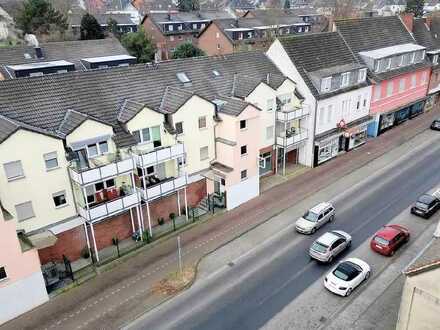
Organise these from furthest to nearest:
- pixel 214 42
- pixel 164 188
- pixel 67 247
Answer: pixel 214 42, pixel 164 188, pixel 67 247

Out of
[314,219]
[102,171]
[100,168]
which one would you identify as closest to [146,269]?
[102,171]

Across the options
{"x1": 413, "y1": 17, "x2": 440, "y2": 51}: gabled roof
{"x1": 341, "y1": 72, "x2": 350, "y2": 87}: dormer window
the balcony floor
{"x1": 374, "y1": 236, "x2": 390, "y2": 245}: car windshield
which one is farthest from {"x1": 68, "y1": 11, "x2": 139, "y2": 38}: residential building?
{"x1": 374, "y1": 236, "x2": 390, "y2": 245}: car windshield

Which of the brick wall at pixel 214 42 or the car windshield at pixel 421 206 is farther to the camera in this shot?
the brick wall at pixel 214 42

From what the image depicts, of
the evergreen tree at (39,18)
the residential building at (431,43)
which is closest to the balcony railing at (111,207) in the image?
the residential building at (431,43)

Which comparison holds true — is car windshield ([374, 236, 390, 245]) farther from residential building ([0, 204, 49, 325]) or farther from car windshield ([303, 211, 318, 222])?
residential building ([0, 204, 49, 325])

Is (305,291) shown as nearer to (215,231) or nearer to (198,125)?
(215,231)

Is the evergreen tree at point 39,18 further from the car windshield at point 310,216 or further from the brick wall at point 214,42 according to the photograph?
the car windshield at point 310,216

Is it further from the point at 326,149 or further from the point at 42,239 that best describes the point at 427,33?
the point at 42,239

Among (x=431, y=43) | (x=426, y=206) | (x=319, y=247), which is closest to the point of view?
(x=319, y=247)
